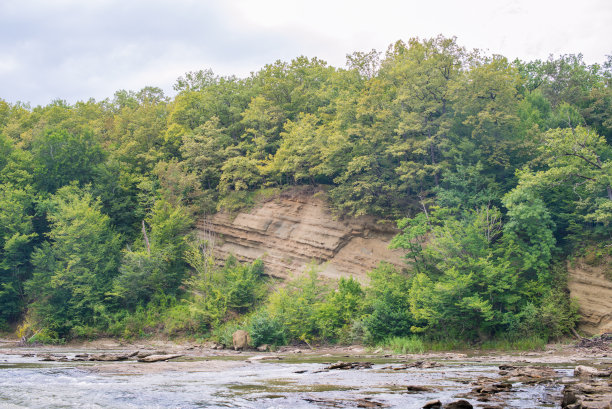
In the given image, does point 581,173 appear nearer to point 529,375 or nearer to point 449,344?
point 449,344

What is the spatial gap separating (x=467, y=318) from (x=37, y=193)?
42037 mm

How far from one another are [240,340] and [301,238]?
11.3 metres

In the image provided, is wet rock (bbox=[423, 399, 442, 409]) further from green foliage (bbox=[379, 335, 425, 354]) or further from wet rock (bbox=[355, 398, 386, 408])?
green foliage (bbox=[379, 335, 425, 354])

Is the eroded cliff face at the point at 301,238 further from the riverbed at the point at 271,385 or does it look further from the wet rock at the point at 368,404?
the wet rock at the point at 368,404

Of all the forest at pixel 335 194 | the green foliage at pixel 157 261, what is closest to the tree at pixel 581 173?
the forest at pixel 335 194

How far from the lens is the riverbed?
1187 centimetres

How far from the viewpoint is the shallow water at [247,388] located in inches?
467

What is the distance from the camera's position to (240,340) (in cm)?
3378

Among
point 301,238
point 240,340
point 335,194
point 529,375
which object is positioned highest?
point 335,194

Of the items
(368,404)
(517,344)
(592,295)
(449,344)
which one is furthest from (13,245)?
(592,295)

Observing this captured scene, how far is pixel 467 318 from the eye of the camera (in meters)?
29.5

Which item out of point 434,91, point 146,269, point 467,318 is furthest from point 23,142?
point 467,318

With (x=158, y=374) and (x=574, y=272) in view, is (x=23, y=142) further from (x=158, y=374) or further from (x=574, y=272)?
(x=574, y=272)

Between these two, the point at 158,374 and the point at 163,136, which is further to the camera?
the point at 163,136
